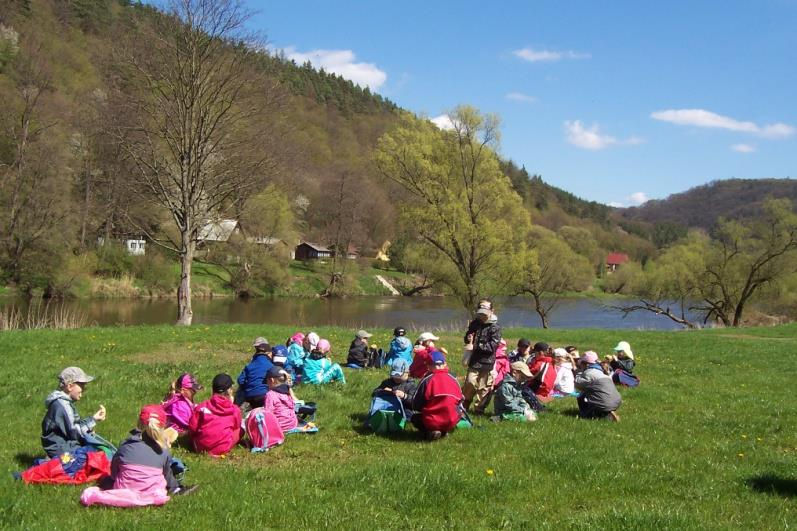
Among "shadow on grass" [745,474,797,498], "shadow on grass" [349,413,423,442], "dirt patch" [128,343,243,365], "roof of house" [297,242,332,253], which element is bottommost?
"dirt patch" [128,343,243,365]

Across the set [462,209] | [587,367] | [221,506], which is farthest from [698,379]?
[462,209]

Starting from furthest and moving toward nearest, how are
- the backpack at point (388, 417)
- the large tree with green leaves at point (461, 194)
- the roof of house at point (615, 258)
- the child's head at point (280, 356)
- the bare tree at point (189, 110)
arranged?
the roof of house at point (615, 258) < the large tree with green leaves at point (461, 194) < the bare tree at point (189, 110) < the child's head at point (280, 356) < the backpack at point (388, 417)

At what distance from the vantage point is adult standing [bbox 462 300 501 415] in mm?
10719

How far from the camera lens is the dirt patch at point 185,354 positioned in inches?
629

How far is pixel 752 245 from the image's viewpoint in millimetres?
46781

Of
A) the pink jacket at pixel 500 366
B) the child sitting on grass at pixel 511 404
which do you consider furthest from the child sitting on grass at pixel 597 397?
the pink jacket at pixel 500 366

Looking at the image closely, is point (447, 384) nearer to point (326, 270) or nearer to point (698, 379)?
point (698, 379)

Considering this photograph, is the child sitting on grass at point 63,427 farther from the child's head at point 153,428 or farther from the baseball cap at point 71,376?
the child's head at point 153,428

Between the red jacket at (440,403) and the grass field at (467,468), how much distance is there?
→ 286 millimetres

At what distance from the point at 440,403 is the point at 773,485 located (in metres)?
4.30

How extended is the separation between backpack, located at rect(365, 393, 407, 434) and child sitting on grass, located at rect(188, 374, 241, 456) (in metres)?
2.17

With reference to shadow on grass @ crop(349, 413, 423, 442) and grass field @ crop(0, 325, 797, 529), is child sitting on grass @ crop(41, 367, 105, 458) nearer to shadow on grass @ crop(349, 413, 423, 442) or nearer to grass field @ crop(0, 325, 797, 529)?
grass field @ crop(0, 325, 797, 529)

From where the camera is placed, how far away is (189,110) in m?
24.4

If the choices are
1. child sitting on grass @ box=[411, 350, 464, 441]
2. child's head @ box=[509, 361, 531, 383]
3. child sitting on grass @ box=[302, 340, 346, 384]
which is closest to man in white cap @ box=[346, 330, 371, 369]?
child sitting on grass @ box=[302, 340, 346, 384]
